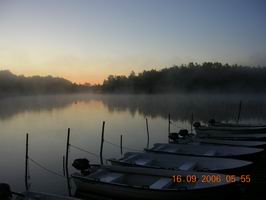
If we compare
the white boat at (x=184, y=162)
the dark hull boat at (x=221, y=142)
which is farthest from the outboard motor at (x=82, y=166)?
the dark hull boat at (x=221, y=142)

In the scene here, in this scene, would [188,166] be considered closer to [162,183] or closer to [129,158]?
[162,183]

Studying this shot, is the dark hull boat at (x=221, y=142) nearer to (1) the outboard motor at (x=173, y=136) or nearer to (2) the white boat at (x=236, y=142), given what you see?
(2) the white boat at (x=236, y=142)

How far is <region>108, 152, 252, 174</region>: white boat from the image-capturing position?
1752 cm

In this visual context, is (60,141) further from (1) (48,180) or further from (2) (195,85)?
(2) (195,85)

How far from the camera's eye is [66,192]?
19.0 meters

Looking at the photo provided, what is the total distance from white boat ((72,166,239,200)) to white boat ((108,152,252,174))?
68.0 inches

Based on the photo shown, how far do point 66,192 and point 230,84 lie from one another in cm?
16082

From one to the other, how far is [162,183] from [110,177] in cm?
279

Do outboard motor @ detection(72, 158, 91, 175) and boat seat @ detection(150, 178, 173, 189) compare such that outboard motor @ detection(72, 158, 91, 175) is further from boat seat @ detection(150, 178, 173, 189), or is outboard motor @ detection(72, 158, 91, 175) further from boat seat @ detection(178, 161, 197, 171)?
boat seat @ detection(178, 161, 197, 171)

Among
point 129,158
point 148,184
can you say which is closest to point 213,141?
point 129,158

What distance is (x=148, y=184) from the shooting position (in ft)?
54.2

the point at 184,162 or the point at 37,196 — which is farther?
the point at 184,162

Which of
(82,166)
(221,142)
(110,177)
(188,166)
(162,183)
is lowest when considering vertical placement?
(110,177)
